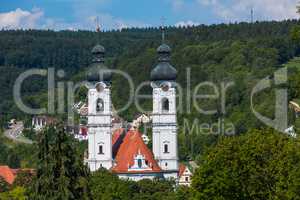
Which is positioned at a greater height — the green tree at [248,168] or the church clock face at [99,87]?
the church clock face at [99,87]

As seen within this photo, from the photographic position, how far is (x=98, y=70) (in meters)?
92.5

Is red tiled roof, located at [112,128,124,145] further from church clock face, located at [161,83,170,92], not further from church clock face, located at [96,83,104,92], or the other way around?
church clock face, located at [161,83,170,92]

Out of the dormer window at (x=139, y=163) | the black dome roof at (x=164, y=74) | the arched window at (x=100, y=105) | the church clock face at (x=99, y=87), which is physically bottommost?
the dormer window at (x=139, y=163)

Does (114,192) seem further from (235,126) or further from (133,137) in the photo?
(235,126)

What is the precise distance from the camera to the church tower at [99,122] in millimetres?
89938

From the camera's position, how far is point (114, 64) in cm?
18488

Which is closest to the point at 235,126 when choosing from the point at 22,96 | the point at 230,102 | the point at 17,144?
the point at 230,102

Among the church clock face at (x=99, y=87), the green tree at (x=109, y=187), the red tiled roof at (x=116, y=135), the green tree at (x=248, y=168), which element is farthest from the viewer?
the red tiled roof at (x=116, y=135)

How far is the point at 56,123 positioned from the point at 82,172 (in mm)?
1631

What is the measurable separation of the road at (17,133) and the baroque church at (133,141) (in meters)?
51.1

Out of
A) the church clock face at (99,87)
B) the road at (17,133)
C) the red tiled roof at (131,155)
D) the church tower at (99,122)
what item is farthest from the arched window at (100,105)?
the road at (17,133)

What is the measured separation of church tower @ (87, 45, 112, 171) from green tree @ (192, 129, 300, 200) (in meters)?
43.2

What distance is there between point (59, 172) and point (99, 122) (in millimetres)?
53699

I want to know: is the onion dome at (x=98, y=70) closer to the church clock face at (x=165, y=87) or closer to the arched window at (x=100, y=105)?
the arched window at (x=100, y=105)
